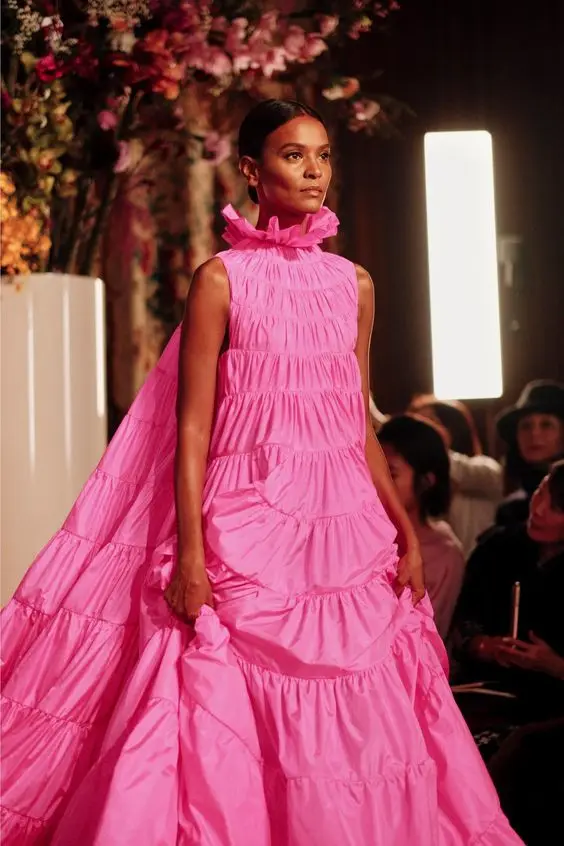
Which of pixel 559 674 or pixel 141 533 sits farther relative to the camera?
pixel 559 674

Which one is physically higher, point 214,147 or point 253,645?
point 214,147

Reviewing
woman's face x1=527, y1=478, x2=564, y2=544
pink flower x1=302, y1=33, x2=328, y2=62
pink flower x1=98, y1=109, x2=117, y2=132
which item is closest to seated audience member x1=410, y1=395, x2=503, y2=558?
woman's face x1=527, y1=478, x2=564, y2=544

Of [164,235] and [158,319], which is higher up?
[164,235]

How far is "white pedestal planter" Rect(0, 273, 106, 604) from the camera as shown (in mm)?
2078

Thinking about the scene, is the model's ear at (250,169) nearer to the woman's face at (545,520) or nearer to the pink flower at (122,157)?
the pink flower at (122,157)

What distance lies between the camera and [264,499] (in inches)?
52.3

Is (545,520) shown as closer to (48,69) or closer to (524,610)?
(524,610)

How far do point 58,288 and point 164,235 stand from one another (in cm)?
81

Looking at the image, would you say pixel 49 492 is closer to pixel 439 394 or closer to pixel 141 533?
pixel 141 533

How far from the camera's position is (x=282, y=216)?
1447 millimetres

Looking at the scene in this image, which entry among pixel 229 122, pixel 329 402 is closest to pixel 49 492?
pixel 329 402

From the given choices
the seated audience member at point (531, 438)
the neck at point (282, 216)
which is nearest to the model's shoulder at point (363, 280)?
the neck at point (282, 216)

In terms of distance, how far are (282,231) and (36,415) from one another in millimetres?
835

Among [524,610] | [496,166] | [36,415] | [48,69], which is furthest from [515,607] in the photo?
[48,69]
